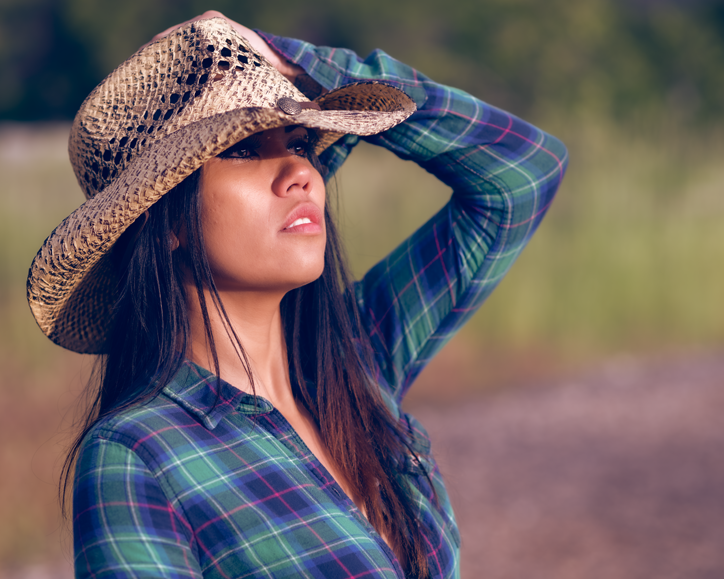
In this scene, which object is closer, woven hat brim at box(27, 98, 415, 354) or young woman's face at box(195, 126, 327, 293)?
woven hat brim at box(27, 98, 415, 354)

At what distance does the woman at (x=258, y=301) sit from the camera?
116 cm

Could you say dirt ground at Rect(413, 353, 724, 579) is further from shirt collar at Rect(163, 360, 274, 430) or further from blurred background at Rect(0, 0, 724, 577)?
shirt collar at Rect(163, 360, 274, 430)

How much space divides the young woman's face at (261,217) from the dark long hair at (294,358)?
1.2 inches

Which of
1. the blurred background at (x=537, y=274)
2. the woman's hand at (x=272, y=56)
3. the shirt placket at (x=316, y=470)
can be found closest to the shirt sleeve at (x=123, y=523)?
the shirt placket at (x=316, y=470)

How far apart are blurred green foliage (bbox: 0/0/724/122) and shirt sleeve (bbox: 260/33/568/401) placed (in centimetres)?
1351

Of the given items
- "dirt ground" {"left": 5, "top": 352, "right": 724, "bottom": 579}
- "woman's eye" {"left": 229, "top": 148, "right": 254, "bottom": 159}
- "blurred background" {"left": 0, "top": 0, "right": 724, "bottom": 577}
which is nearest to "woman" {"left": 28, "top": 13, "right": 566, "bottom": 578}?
"woman's eye" {"left": 229, "top": 148, "right": 254, "bottom": 159}

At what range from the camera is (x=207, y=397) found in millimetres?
1326

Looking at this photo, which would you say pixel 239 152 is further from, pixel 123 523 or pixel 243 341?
pixel 123 523

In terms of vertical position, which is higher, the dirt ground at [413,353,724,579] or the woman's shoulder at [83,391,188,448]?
the woman's shoulder at [83,391,188,448]

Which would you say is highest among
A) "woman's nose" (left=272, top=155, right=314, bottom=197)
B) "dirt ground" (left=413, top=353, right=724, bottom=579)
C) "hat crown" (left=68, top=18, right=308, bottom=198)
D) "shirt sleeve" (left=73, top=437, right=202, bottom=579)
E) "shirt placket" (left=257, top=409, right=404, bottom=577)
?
"hat crown" (left=68, top=18, right=308, bottom=198)

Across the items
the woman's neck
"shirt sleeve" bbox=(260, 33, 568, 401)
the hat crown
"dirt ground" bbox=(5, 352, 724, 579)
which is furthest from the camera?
"dirt ground" bbox=(5, 352, 724, 579)

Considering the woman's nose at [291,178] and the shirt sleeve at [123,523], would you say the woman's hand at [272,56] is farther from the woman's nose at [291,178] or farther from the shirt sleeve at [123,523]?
the shirt sleeve at [123,523]

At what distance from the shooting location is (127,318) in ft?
4.64

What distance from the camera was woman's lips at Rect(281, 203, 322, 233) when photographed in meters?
1.34
